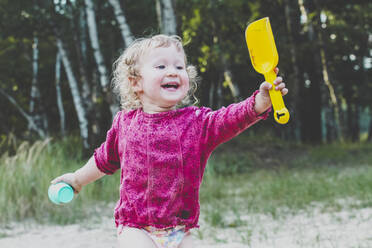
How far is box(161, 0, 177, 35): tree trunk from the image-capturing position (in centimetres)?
665

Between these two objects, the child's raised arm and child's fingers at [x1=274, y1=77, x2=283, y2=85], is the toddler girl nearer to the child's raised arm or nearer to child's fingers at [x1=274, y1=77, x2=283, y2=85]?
child's fingers at [x1=274, y1=77, x2=283, y2=85]

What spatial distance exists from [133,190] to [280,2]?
47.6ft

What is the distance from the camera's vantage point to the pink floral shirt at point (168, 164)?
6.34 ft

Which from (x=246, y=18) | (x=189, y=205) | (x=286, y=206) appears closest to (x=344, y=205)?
(x=286, y=206)

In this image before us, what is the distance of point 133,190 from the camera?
200 cm

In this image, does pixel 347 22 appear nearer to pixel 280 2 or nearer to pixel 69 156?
pixel 280 2

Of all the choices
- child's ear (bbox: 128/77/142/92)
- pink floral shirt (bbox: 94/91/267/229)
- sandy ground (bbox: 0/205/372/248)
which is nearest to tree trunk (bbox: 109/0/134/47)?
sandy ground (bbox: 0/205/372/248)

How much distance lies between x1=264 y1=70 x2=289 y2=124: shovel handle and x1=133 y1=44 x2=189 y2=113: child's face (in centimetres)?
47

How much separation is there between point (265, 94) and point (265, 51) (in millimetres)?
157

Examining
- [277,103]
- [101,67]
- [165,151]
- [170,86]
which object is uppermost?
[101,67]

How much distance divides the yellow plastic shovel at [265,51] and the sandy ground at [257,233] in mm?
1836

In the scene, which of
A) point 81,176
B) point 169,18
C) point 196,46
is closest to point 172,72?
point 81,176

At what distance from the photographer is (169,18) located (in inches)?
263

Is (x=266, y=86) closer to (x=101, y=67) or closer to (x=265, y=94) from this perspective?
(x=265, y=94)
